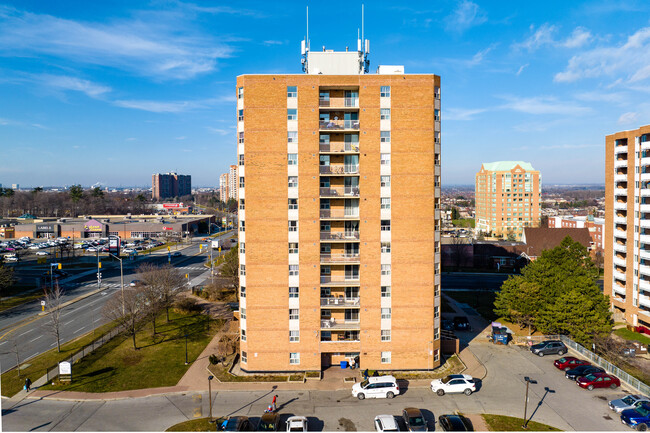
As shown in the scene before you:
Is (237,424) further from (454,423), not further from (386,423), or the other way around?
(454,423)

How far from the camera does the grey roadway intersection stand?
1070 inches

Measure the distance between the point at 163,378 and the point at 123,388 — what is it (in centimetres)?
323

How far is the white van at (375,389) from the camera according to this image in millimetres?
30734

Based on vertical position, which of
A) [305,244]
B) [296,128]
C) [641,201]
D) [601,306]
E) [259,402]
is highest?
[296,128]

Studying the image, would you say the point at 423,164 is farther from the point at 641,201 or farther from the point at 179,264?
the point at 179,264

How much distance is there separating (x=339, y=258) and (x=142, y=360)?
892 inches

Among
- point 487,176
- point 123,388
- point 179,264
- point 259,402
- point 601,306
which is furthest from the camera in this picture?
point 487,176

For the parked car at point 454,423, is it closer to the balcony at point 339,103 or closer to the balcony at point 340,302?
the balcony at point 340,302

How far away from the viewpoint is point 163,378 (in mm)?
34469

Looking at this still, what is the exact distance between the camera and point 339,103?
35125 millimetres

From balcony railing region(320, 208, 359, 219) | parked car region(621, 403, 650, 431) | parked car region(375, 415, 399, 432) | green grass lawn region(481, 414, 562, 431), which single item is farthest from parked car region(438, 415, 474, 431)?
balcony railing region(320, 208, 359, 219)

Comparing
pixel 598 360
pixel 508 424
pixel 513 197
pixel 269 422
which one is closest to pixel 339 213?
pixel 269 422

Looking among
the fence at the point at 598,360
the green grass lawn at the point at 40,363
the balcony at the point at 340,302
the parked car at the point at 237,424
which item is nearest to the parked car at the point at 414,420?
the balcony at the point at 340,302

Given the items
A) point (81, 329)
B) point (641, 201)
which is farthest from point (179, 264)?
point (641, 201)
